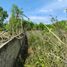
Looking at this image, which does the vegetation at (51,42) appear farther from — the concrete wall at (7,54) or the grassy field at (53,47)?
the concrete wall at (7,54)

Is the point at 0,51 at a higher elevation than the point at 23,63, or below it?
higher

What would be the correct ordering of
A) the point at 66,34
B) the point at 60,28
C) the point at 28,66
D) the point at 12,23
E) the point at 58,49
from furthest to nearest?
the point at 12,23
the point at 28,66
the point at 58,49
the point at 66,34
the point at 60,28

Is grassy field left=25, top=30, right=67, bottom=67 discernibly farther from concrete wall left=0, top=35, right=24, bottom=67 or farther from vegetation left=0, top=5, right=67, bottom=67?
concrete wall left=0, top=35, right=24, bottom=67

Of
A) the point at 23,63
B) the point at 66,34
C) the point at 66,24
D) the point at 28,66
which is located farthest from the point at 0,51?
the point at 23,63


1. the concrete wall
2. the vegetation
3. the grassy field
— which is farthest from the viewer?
the concrete wall

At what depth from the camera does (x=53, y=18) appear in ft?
15.0

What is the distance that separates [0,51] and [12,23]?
15.4 metres

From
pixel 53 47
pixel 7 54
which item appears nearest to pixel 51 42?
pixel 53 47

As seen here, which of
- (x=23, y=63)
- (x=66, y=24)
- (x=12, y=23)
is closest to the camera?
(x=66, y=24)

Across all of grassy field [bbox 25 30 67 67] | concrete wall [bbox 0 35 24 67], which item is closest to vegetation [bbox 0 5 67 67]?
grassy field [bbox 25 30 67 67]

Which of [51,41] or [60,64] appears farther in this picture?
[60,64]

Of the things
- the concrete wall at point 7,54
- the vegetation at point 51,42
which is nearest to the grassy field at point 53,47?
the vegetation at point 51,42

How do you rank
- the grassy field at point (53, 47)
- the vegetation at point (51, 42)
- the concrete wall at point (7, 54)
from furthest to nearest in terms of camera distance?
the concrete wall at point (7, 54), the grassy field at point (53, 47), the vegetation at point (51, 42)

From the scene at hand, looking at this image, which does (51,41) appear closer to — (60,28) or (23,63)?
(60,28)
